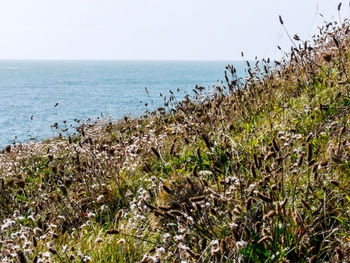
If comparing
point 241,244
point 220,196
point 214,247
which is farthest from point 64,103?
point 241,244

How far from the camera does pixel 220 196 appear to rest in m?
2.99

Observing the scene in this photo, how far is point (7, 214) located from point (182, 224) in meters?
3.82

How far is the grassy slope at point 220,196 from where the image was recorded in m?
2.94

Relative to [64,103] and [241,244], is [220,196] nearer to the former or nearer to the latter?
[241,244]

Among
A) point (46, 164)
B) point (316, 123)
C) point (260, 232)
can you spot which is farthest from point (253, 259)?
point (46, 164)

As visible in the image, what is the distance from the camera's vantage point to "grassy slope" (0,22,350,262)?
294 centimetres

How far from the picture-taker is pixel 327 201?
3307 millimetres

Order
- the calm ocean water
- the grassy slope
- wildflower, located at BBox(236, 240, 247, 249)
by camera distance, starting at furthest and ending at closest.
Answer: the calm ocean water, the grassy slope, wildflower, located at BBox(236, 240, 247, 249)

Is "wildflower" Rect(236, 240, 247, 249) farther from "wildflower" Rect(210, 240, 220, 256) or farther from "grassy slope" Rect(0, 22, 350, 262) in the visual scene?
"wildflower" Rect(210, 240, 220, 256)

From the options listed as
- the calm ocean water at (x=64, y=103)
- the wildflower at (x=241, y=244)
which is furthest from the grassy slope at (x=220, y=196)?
the calm ocean water at (x=64, y=103)

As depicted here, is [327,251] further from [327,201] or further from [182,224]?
[182,224]

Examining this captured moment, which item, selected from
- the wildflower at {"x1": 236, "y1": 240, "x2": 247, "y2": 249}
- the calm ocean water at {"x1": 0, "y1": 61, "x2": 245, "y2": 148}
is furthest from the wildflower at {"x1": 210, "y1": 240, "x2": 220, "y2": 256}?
the calm ocean water at {"x1": 0, "y1": 61, "x2": 245, "y2": 148}

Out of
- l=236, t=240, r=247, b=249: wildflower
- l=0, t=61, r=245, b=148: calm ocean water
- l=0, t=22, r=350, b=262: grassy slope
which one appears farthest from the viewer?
l=0, t=61, r=245, b=148: calm ocean water

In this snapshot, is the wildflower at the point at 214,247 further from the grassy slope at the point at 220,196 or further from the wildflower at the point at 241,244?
the wildflower at the point at 241,244
